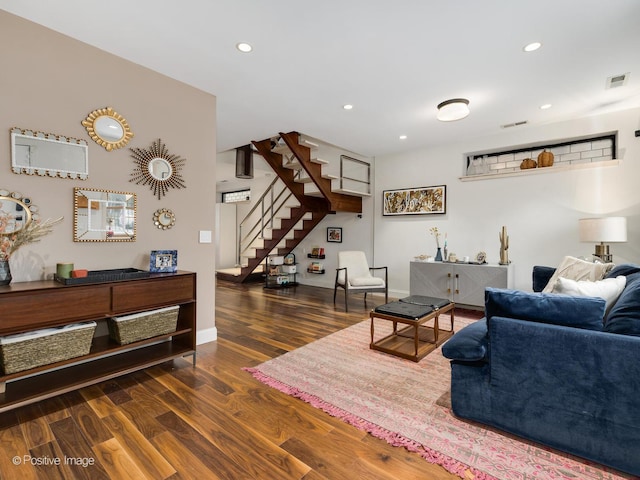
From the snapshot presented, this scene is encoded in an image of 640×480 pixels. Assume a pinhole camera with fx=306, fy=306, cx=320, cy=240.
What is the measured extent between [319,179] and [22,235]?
12.7ft

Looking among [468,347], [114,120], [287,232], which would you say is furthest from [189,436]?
[287,232]

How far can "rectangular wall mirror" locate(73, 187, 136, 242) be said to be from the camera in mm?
2523

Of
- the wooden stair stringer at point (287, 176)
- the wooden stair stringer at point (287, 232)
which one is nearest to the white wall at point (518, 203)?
the wooden stair stringer at point (287, 176)

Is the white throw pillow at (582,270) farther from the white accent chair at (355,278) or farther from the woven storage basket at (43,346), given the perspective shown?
the woven storage basket at (43,346)

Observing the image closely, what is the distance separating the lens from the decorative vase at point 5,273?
2.04m

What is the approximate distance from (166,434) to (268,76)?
3115 mm

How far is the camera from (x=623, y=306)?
168 centimetres

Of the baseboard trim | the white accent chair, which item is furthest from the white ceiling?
the baseboard trim

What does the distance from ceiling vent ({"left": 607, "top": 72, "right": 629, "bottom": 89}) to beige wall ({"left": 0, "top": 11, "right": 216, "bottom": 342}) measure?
4.28 meters

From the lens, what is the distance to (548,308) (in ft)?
5.72

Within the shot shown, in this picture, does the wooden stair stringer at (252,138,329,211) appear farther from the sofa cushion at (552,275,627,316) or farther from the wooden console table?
the sofa cushion at (552,275,627,316)

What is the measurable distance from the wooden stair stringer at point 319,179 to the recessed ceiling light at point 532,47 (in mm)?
3042

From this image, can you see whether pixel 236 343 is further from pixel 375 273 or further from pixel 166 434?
pixel 375 273

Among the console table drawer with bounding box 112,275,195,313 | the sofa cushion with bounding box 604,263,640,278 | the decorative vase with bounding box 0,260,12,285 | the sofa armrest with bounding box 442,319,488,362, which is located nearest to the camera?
the sofa armrest with bounding box 442,319,488,362
